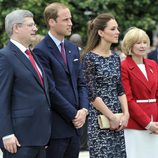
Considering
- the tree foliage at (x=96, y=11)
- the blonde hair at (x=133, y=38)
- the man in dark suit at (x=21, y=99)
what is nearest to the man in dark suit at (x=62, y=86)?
the man in dark suit at (x=21, y=99)

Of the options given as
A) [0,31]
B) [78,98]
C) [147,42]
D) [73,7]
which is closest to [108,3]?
[73,7]

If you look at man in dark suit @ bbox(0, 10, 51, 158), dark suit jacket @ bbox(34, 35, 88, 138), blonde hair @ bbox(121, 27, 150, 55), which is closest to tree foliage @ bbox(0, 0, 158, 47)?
blonde hair @ bbox(121, 27, 150, 55)

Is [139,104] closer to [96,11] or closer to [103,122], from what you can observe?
[103,122]

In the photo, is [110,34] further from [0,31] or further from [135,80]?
[0,31]

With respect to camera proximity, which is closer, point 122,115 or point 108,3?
point 122,115

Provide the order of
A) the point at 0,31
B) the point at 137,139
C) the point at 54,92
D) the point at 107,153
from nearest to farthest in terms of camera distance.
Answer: the point at 54,92 → the point at 107,153 → the point at 137,139 → the point at 0,31

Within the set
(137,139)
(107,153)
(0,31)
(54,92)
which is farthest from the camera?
(0,31)

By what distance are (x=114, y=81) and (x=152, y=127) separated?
0.70 meters

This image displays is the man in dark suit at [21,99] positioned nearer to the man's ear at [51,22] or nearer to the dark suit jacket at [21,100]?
the dark suit jacket at [21,100]

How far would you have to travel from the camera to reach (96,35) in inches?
242

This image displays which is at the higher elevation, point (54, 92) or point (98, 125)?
point (54, 92)

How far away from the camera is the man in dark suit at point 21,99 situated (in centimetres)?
479

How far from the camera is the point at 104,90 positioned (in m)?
5.97

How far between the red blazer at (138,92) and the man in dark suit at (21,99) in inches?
59.0
